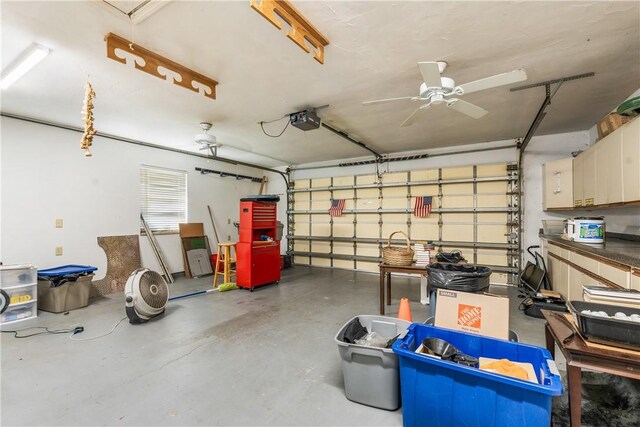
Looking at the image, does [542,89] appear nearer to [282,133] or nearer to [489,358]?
[489,358]

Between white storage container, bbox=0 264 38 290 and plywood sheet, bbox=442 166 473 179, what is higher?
plywood sheet, bbox=442 166 473 179

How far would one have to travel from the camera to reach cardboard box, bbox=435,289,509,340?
6.61 ft

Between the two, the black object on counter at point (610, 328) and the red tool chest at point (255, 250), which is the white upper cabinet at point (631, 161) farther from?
the red tool chest at point (255, 250)

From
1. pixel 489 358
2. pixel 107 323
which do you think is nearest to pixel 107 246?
pixel 107 323

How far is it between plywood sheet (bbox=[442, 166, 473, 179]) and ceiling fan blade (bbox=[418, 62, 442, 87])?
3800 mm

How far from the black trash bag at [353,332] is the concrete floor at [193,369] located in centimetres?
39

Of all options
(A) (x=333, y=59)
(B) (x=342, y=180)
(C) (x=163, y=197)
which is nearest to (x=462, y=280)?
(A) (x=333, y=59)

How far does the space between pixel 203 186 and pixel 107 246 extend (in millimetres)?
2333

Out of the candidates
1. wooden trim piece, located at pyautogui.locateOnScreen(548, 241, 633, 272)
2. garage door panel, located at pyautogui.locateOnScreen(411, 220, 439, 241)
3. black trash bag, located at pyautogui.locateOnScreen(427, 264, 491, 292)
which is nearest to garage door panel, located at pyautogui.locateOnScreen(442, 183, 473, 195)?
garage door panel, located at pyautogui.locateOnScreen(411, 220, 439, 241)

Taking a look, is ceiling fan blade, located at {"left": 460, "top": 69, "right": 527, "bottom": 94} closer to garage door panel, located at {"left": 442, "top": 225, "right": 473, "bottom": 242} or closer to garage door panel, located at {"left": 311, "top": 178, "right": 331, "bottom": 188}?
garage door panel, located at {"left": 442, "top": 225, "right": 473, "bottom": 242}

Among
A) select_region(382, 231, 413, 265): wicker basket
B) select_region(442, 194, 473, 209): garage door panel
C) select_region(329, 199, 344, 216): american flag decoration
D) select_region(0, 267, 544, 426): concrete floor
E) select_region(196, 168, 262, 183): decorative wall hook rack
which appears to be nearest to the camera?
select_region(0, 267, 544, 426): concrete floor

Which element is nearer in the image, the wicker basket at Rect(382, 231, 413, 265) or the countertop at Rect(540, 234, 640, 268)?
the countertop at Rect(540, 234, 640, 268)

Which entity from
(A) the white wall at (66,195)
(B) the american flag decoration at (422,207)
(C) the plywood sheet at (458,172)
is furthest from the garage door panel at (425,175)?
(A) the white wall at (66,195)

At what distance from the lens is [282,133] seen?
489 cm
